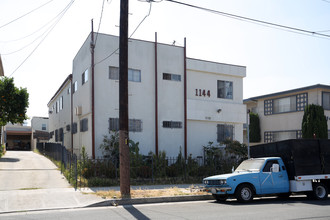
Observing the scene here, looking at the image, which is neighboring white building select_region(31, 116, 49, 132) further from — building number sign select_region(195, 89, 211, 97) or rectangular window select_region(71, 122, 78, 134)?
building number sign select_region(195, 89, 211, 97)


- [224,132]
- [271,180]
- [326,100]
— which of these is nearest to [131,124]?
[224,132]

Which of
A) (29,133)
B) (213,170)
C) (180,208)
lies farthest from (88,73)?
(29,133)

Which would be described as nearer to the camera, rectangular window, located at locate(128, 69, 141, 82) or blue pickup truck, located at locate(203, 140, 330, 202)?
blue pickup truck, located at locate(203, 140, 330, 202)

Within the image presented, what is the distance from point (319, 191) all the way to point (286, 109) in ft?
64.4

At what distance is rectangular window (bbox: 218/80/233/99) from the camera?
2388 centimetres

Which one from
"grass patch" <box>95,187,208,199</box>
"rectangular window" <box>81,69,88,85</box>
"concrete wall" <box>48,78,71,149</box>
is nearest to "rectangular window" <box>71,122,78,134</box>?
"concrete wall" <box>48,78,71,149</box>

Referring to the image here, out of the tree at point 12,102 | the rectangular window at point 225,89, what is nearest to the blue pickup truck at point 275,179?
the rectangular window at point 225,89

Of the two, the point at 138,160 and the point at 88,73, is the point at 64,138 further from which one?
the point at 138,160

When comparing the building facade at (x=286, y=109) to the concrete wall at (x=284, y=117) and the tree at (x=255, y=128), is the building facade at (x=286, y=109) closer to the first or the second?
the concrete wall at (x=284, y=117)

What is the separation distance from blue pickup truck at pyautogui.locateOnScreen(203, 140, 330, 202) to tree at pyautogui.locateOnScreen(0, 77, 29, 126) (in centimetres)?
1926

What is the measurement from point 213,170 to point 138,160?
4278 mm

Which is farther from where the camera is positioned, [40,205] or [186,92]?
[186,92]

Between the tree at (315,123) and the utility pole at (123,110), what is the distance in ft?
64.4

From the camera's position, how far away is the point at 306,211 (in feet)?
33.0
